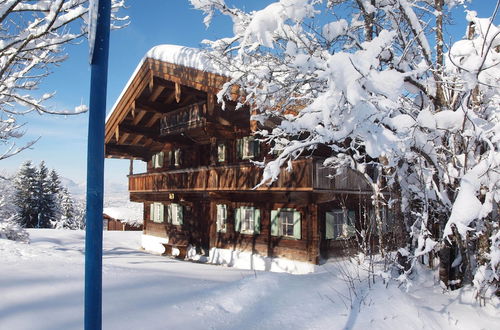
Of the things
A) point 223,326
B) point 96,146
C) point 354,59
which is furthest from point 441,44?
point 96,146

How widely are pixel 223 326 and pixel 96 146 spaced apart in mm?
3026

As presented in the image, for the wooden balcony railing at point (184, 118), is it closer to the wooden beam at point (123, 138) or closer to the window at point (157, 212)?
the wooden beam at point (123, 138)

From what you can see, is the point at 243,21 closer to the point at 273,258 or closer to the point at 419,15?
the point at 419,15

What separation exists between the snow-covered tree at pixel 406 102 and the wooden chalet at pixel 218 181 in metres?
3.69

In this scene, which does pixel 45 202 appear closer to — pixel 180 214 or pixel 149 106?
pixel 180 214

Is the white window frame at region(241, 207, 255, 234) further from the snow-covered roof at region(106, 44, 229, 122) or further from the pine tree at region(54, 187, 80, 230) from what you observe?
the pine tree at region(54, 187, 80, 230)

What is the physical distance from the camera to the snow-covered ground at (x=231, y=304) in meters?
4.19

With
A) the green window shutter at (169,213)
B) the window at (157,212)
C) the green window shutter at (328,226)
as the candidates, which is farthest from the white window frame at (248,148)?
the window at (157,212)

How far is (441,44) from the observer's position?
6613 mm

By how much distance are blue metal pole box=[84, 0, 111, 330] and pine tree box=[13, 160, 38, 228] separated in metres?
40.5

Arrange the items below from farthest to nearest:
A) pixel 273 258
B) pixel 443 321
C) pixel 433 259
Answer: pixel 273 258 → pixel 433 259 → pixel 443 321

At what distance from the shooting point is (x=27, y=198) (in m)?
36.7

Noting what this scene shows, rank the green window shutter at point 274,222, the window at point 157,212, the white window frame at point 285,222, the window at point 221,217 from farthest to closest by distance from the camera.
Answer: the window at point 157,212, the window at point 221,217, the green window shutter at point 274,222, the white window frame at point 285,222

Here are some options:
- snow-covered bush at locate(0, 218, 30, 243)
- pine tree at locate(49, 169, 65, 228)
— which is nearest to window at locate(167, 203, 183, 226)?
snow-covered bush at locate(0, 218, 30, 243)
